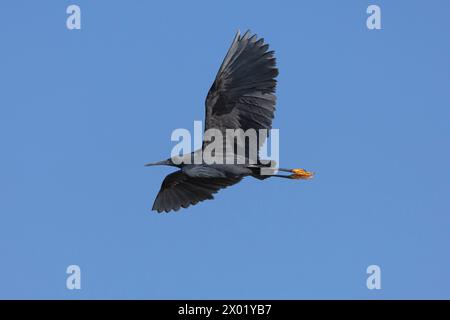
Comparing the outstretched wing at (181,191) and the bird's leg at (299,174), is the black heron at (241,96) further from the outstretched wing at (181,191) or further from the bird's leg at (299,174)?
the outstretched wing at (181,191)

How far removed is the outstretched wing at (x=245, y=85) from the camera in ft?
72.7

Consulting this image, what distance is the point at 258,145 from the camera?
73.3 ft

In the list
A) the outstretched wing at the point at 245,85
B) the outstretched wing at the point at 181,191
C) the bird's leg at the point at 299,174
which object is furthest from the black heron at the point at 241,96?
the outstretched wing at the point at 181,191

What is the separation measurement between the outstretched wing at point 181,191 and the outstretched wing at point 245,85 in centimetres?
177

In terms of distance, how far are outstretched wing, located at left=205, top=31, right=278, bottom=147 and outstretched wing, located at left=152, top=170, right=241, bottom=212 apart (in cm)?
177

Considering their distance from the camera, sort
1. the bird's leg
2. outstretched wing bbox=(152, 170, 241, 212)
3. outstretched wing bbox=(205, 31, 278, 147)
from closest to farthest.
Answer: outstretched wing bbox=(205, 31, 278, 147), the bird's leg, outstretched wing bbox=(152, 170, 241, 212)

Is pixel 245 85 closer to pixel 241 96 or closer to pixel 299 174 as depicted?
pixel 241 96

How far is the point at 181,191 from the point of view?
24.0m

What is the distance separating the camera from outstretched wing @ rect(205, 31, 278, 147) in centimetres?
2216

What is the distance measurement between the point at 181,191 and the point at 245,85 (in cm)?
299

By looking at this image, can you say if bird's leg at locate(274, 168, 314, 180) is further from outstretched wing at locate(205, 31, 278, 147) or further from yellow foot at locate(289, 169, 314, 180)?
outstretched wing at locate(205, 31, 278, 147)

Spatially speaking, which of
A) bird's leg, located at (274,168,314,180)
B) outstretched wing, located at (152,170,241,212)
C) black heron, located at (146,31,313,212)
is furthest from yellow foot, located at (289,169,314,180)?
outstretched wing, located at (152,170,241,212)

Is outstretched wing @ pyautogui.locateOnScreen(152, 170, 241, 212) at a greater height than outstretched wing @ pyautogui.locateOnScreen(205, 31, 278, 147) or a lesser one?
lesser
